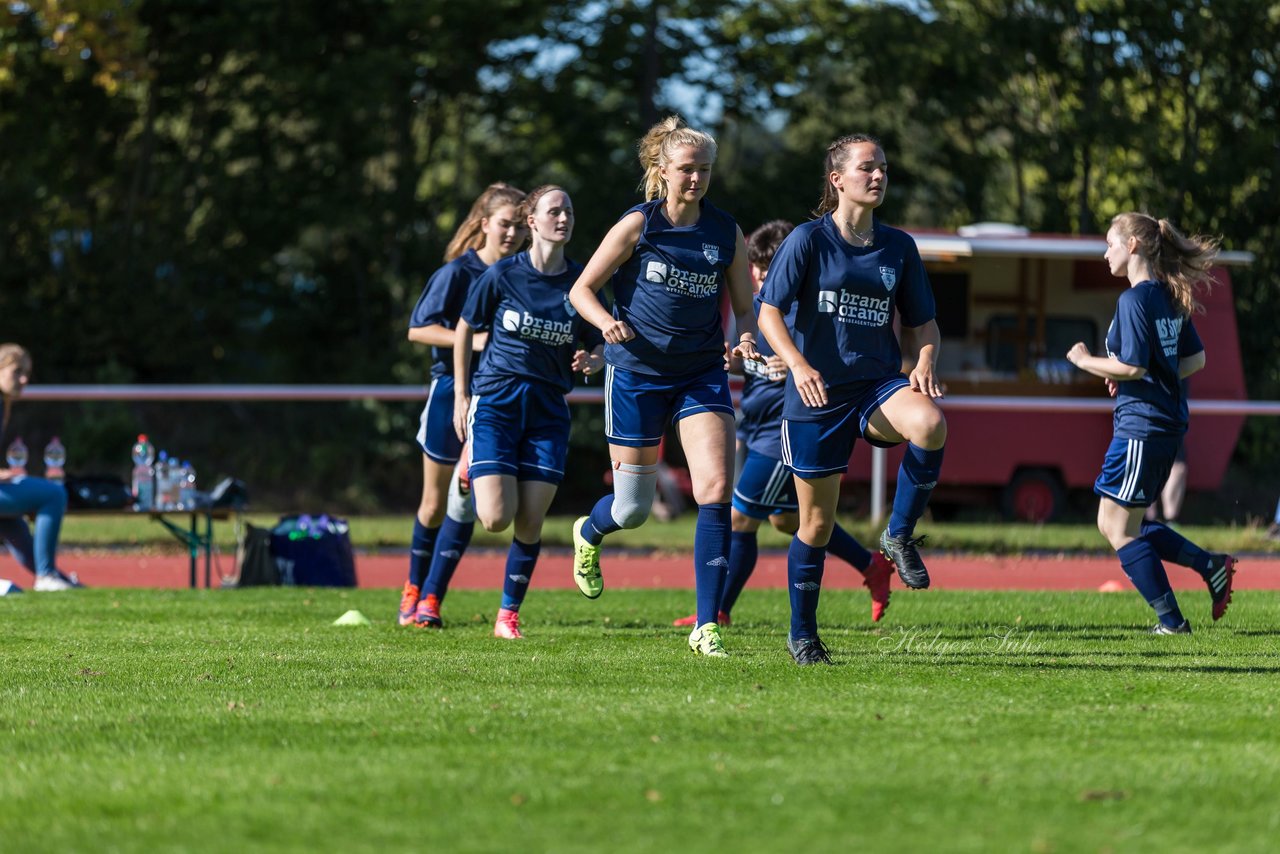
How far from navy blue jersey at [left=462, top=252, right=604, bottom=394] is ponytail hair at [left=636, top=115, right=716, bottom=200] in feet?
2.76

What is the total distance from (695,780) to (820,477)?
2.41 meters

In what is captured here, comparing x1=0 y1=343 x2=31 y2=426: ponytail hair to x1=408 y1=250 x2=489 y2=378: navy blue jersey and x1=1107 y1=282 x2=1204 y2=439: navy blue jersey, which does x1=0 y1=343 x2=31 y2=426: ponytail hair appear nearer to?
x1=408 y1=250 x2=489 y2=378: navy blue jersey

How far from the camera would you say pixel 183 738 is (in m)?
5.31

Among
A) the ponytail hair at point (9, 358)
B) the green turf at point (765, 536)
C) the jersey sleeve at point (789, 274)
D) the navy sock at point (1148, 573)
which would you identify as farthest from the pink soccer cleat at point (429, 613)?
the green turf at point (765, 536)

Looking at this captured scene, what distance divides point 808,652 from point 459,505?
2503 mm

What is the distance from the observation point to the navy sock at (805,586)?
6.98 m

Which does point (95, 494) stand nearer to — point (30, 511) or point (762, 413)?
point (30, 511)

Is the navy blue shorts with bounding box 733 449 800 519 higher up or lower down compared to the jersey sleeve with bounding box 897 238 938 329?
lower down

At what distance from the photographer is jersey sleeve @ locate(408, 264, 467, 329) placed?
880cm

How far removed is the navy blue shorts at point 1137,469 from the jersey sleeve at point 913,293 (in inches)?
59.4

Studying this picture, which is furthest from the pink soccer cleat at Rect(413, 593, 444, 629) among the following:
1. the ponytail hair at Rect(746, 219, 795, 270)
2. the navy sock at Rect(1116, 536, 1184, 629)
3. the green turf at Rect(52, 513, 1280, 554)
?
the green turf at Rect(52, 513, 1280, 554)

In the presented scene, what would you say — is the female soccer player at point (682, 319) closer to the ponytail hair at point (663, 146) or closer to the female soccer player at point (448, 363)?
the ponytail hair at point (663, 146)

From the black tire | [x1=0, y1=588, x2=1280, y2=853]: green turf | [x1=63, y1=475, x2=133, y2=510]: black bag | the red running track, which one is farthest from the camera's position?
the black tire

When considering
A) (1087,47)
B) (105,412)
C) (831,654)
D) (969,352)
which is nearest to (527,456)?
(831,654)
